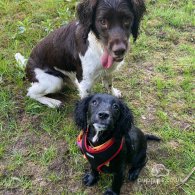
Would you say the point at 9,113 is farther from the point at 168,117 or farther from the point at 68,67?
the point at 168,117

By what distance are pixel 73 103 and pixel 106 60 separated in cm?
104

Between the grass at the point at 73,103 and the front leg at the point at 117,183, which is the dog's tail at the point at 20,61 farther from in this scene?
the front leg at the point at 117,183

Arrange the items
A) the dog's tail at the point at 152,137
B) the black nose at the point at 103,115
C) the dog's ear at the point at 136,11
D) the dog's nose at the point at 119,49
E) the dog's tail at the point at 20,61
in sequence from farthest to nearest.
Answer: the dog's tail at the point at 20,61, the dog's tail at the point at 152,137, the dog's ear at the point at 136,11, the dog's nose at the point at 119,49, the black nose at the point at 103,115

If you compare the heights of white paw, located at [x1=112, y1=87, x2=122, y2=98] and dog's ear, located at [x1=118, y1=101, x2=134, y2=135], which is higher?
dog's ear, located at [x1=118, y1=101, x2=134, y2=135]

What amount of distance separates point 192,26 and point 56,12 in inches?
Result: 84.0

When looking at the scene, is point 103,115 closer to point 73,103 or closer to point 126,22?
point 126,22

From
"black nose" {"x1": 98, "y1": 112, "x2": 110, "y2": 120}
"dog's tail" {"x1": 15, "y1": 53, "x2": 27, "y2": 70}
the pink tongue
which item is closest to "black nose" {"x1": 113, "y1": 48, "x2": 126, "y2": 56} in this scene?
the pink tongue

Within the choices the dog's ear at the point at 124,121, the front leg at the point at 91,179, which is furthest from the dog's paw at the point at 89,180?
the dog's ear at the point at 124,121

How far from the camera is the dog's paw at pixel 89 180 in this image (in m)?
3.70

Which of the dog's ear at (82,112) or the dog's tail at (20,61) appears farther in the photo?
the dog's tail at (20,61)

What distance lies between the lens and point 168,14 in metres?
6.07

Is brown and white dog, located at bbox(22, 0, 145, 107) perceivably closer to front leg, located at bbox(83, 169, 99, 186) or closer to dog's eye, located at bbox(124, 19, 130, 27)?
dog's eye, located at bbox(124, 19, 130, 27)

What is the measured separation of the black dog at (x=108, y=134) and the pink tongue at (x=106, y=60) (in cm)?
62

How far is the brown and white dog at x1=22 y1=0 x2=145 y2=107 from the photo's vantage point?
11.7ft
